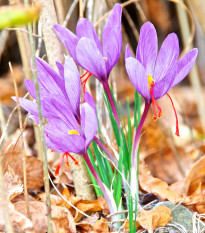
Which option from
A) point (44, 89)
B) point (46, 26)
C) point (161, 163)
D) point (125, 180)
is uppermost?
point (46, 26)

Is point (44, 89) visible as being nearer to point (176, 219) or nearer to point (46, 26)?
point (46, 26)

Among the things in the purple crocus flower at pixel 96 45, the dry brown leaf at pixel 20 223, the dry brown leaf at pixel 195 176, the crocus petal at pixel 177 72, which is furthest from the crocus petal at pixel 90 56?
the dry brown leaf at pixel 195 176

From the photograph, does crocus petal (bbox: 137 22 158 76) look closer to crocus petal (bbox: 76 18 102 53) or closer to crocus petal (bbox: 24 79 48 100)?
crocus petal (bbox: 76 18 102 53)

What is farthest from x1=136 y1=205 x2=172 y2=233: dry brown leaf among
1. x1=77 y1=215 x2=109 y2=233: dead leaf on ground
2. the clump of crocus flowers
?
the clump of crocus flowers

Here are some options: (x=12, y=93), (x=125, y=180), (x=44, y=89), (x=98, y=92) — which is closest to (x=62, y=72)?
(x=44, y=89)

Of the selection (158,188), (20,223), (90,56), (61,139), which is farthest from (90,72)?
(158,188)

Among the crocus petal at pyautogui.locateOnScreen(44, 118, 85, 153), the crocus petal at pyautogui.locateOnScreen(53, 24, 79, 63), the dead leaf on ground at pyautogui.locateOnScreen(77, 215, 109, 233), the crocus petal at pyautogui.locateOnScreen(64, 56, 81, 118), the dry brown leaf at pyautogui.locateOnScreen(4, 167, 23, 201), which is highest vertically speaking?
the crocus petal at pyautogui.locateOnScreen(53, 24, 79, 63)
